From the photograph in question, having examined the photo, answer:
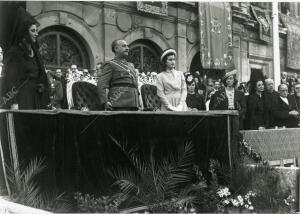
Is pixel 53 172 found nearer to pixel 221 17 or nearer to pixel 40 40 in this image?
pixel 40 40

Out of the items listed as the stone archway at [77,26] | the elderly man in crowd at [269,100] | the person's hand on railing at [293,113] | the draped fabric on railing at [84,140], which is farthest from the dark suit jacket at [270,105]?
the stone archway at [77,26]

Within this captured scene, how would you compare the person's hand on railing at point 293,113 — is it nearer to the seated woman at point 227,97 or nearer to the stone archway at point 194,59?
the seated woman at point 227,97

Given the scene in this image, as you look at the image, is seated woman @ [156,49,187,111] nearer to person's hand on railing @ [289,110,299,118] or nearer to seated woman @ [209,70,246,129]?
seated woman @ [209,70,246,129]

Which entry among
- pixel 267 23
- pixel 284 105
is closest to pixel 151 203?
pixel 284 105

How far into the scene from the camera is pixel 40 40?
10648mm

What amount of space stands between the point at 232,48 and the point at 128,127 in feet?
43.9

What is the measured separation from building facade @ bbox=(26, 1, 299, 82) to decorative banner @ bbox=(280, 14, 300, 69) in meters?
2.35

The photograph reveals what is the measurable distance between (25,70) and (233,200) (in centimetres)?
242

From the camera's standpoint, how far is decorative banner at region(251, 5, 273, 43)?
1831cm

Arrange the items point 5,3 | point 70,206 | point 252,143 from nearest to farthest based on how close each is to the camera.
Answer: point 70,206
point 5,3
point 252,143

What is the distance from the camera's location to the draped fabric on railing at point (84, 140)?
342 cm

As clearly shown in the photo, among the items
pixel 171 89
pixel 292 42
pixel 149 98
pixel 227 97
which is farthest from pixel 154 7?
pixel 292 42

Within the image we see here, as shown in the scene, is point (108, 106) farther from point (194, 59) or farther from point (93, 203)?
point (194, 59)

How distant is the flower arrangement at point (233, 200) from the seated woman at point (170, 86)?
1.39 meters
